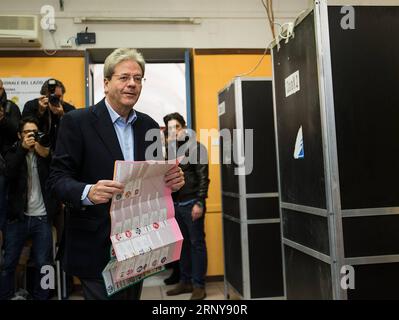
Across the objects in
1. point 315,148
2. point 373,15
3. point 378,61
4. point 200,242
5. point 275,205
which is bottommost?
point 200,242

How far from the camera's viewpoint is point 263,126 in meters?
3.08

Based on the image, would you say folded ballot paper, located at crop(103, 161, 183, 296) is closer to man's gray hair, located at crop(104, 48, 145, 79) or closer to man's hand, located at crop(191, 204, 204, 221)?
man's gray hair, located at crop(104, 48, 145, 79)

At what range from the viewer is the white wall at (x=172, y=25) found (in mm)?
4184

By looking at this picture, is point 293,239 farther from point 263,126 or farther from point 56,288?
point 56,288

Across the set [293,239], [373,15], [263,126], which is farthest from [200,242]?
[373,15]

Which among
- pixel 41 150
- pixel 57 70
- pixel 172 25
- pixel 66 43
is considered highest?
pixel 172 25

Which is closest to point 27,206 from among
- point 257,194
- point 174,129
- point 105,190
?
point 174,129

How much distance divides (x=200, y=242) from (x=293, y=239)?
4.82 feet

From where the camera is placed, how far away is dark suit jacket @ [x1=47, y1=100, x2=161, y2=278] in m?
1.41

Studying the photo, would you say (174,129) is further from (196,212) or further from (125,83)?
(125,83)

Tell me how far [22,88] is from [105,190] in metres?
3.39

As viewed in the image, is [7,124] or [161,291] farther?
[161,291]

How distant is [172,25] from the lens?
434 cm

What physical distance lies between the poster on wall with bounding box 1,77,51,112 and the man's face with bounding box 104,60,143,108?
3017mm
